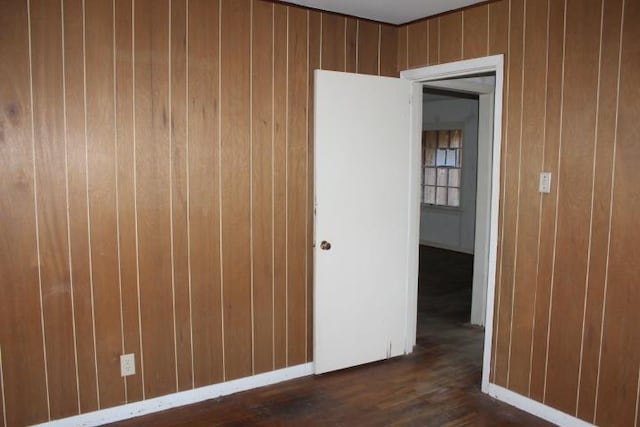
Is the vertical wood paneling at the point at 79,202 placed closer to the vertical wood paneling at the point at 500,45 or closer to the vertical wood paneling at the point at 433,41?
the vertical wood paneling at the point at 433,41

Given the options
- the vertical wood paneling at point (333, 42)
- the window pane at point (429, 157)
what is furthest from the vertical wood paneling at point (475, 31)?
the window pane at point (429, 157)

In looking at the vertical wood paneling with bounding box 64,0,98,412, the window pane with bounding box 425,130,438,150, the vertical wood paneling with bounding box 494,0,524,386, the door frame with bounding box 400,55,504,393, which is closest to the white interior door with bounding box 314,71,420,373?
the door frame with bounding box 400,55,504,393

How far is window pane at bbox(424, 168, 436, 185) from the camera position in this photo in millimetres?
9289

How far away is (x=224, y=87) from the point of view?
3.27 meters

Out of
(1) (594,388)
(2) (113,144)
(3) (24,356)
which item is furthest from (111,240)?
(1) (594,388)

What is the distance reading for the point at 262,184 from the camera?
11.4ft

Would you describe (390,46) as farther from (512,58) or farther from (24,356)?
(24,356)

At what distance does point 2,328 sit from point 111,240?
2.23 feet

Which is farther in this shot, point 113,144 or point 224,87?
point 224,87

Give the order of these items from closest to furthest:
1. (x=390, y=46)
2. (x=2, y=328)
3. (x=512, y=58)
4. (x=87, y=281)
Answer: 1. (x=2, y=328)
2. (x=87, y=281)
3. (x=512, y=58)
4. (x=390, y=46)

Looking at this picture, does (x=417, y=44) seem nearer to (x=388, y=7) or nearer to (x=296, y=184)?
(x=388, y=7)

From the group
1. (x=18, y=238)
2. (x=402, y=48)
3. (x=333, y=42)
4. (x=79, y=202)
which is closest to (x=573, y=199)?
(x=402, y=48)

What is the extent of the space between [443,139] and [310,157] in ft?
19.3

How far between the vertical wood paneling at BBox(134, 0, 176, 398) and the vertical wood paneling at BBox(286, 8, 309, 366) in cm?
82
